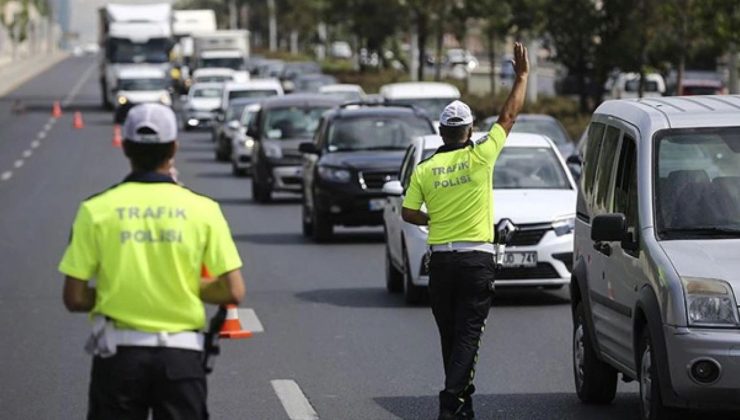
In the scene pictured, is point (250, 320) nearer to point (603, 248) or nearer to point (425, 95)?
point (603, 248)

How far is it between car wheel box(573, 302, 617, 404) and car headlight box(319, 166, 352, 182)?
12.6 metres

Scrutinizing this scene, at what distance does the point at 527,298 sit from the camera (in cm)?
1722

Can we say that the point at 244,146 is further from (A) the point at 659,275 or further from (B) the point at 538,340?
(A) the point at 659,275

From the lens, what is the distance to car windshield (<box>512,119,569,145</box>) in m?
29.5

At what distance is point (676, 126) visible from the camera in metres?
10.0

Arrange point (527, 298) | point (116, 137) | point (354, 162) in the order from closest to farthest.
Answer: point (527, 298) → point (354, 162) → point (116, 137)

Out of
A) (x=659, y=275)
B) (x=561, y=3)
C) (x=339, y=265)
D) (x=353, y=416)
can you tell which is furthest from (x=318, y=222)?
(x=561, y=3)

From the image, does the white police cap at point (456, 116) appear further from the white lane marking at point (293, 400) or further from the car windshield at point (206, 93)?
the car windshield at point (206, 93)

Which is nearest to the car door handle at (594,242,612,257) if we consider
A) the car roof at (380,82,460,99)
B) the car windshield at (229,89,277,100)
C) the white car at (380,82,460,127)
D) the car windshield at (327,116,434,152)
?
the car windshield at (327,116,434,152)

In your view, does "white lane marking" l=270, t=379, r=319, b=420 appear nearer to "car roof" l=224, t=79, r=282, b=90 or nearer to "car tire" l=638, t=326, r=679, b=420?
"car tire" l=638, t=326, r=679, b=420

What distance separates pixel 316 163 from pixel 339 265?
361 cm

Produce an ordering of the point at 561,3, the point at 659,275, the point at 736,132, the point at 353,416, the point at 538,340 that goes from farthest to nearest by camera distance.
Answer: the point at 561,3 < the point at 538,340 < the point at 353,416 < the point at 736,132 < the point at 659,275

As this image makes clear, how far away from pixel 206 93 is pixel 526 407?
49025mm

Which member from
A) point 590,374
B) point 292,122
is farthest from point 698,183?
point 292,122
